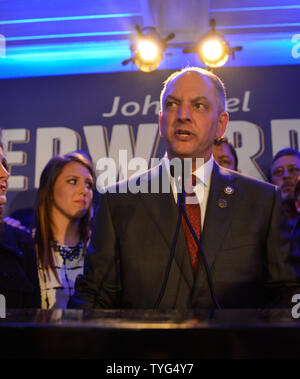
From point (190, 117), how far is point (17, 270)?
3.17ft

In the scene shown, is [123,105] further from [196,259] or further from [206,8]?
[196,259]

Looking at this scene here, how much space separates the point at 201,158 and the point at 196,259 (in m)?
0.41

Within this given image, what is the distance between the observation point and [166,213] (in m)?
1.42

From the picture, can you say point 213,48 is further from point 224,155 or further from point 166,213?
point 166,213

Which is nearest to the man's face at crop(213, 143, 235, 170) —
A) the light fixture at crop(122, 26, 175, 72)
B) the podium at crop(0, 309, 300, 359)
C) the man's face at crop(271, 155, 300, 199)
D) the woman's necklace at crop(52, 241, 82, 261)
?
the man's face at crop(271, 155, 300, 199)

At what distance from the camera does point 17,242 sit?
1805 millimetres

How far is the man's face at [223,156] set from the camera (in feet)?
9.67

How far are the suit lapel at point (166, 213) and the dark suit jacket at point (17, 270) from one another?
0.64 m

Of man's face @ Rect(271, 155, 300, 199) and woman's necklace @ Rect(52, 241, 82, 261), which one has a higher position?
man's face @ Rect(271, 155, 300, 199)

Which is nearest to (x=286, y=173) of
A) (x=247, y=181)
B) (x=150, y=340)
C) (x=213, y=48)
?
(x=213, y=48)

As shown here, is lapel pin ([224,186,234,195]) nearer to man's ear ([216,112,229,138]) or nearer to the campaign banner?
man's ear ([216,112,229,138])

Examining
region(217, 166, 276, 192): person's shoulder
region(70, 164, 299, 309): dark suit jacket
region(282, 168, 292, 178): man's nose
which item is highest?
region(282, 168, 292, 178): man's nose

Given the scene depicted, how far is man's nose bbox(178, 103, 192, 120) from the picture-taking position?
4.85 feet

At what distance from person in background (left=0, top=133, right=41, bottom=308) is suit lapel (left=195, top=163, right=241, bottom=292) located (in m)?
0.76
